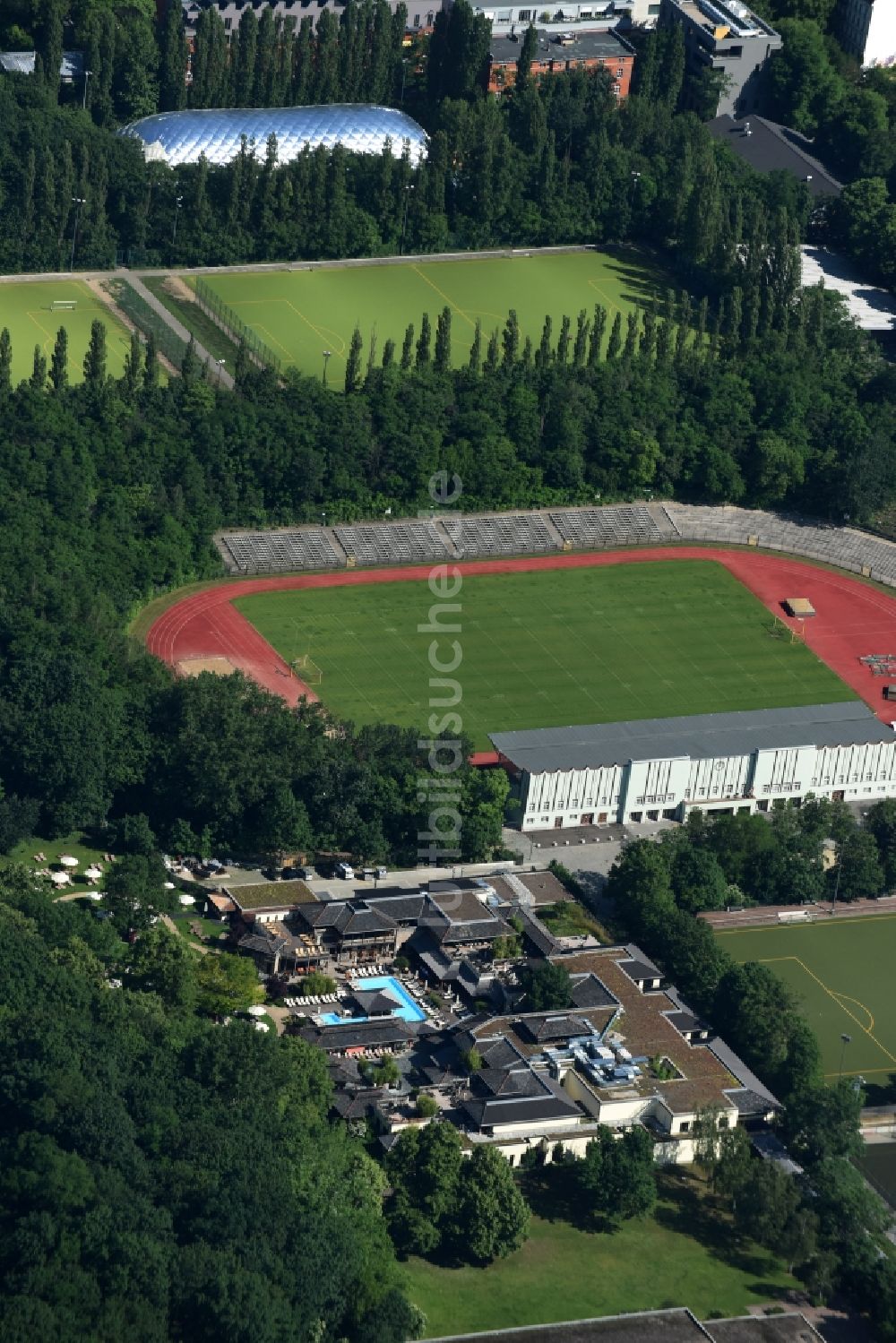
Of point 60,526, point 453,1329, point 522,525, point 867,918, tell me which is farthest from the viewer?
point 522,525

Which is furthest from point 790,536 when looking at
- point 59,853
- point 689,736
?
point 59,853

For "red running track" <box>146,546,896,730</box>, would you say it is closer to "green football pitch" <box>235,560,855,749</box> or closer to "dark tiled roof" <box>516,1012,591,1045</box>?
"green football pitch" <box>235,560,855,749</box>

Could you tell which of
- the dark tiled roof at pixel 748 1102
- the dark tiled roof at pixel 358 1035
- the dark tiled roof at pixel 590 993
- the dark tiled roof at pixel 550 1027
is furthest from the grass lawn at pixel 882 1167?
the dark tiled roof at pixel 358 1035

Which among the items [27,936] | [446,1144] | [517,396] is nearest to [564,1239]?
[446,1144]

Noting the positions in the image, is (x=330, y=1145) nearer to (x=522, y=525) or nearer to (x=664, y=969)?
(x=664, y=969)

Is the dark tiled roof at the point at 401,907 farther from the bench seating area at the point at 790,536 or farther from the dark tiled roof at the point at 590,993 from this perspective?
the bench seating area at the point at 790,536

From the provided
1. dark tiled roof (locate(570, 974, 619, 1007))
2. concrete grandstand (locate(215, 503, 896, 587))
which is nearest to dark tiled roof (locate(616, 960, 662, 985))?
dark tiled roof (locate(570, 974, 619, 1007))

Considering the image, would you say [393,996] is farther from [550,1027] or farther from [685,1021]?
[685,1021]
